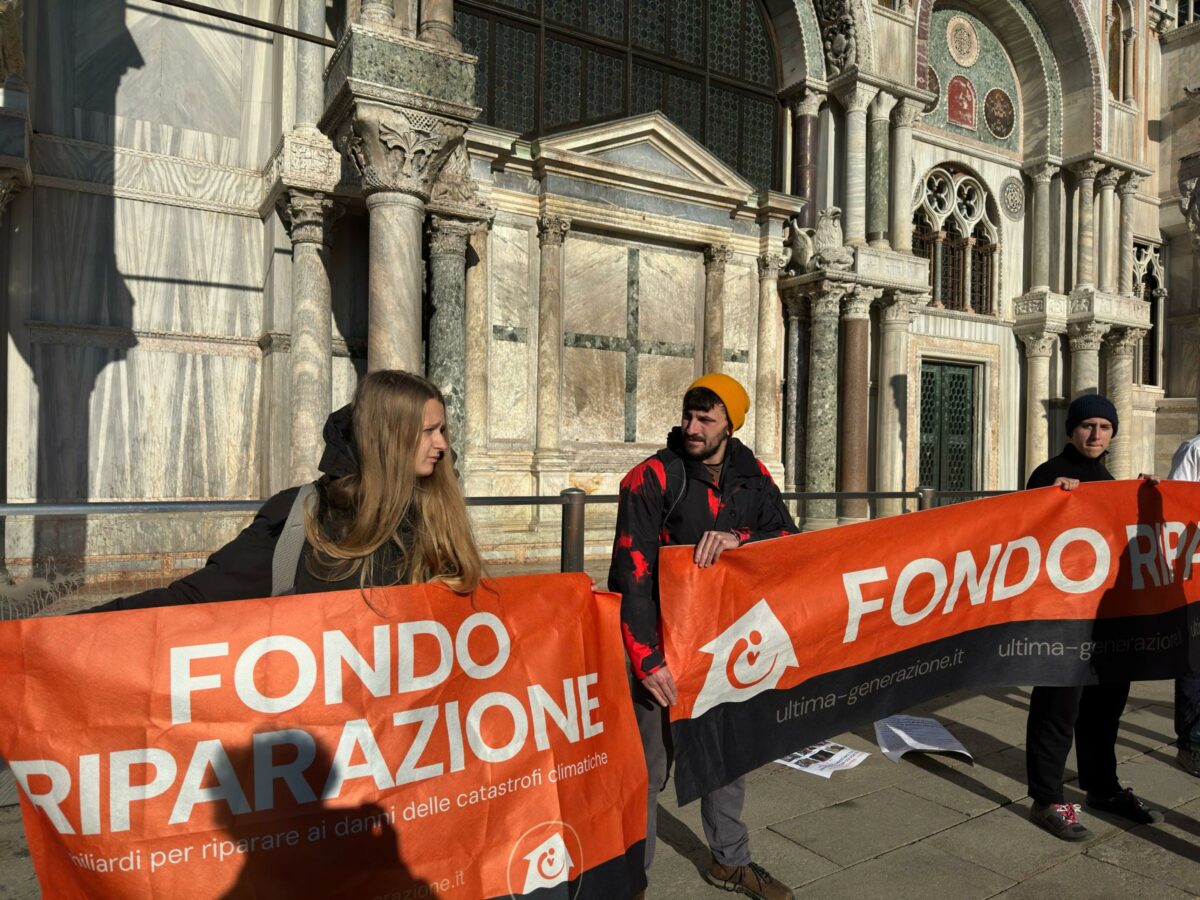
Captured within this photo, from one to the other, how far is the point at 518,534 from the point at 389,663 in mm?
3899

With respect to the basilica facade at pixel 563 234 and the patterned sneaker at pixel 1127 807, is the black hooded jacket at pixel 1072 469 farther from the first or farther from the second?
the basilica facade at pixel 563 234

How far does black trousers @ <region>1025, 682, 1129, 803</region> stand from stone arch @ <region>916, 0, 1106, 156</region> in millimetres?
17255

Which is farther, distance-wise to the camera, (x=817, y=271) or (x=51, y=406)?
(x=817, y=271)

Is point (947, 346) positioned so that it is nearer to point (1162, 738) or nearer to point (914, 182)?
point (914, 182)

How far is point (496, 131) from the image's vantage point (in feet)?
37.7

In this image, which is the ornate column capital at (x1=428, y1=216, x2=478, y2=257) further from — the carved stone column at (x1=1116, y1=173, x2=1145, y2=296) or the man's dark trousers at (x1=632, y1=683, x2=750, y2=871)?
the carved stone column at (x1=1116, y1=173, x2=1145, y2=296)

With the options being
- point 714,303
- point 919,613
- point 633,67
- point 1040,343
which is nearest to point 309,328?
point 714,303

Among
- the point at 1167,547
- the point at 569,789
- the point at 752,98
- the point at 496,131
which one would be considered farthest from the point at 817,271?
the point at 569,789

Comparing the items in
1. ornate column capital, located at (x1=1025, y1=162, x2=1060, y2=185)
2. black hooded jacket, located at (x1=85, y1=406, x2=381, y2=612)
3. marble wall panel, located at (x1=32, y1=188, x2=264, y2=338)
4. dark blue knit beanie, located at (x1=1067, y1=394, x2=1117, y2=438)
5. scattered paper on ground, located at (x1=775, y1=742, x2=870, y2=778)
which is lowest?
scattered paper on ground, located at (x1=775, y1=742, x2=870, y2=778)

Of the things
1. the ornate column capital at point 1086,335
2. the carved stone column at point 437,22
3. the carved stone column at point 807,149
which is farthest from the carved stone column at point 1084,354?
the carved stone column at point 437,22

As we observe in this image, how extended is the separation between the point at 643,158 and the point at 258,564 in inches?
453

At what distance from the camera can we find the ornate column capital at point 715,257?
13.6 m

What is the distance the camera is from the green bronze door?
56.6 ft

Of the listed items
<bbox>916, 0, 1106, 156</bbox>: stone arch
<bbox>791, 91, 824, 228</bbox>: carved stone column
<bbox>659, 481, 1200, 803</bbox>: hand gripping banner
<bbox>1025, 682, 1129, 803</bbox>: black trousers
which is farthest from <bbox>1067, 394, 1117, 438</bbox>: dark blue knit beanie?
<bbox>916, 0, 1106, 156</bbox>: stone arch
